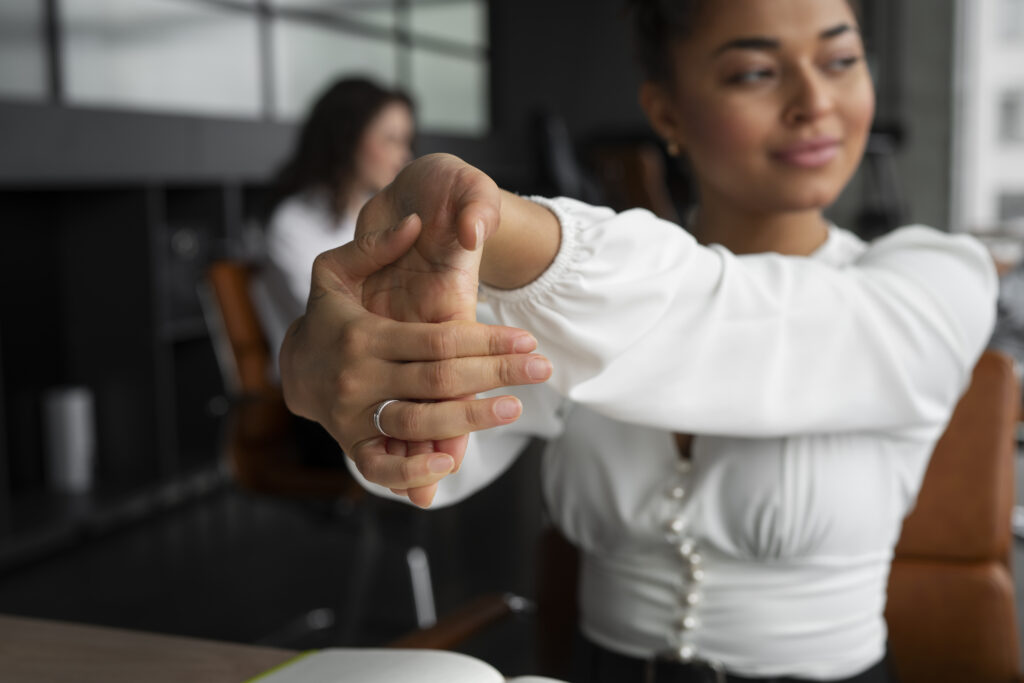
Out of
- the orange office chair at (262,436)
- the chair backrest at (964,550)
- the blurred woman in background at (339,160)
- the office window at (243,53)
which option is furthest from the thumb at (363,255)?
the office window at (243,53)

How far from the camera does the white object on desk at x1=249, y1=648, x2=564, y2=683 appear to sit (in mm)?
638

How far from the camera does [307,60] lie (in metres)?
5.18

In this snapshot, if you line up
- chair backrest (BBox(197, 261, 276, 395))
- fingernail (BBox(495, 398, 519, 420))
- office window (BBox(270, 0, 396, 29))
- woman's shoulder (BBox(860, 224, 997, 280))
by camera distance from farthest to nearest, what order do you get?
office window (BBox(270, 0, 396, 29)) → chair backrest (BBox(197, 261, 276, 395)) → woman's shoulder (BBox(860, 224, 997, 280)) → fingernail (BBox(495, 398, 519, 420))

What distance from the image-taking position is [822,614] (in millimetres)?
867

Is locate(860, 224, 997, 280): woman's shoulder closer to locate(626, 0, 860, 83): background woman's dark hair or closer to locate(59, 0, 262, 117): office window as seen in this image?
locate(626, 0, 860, 83): background woman's dark hair

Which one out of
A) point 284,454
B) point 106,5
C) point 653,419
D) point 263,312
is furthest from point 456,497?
point 106,5

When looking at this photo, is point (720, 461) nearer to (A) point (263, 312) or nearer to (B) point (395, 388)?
(B) point (395, 388)

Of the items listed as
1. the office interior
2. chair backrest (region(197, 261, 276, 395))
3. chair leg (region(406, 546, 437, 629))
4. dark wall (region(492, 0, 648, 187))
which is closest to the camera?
chair backrest (region(197, 261, 276, 395))

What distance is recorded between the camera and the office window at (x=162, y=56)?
358 centimetres

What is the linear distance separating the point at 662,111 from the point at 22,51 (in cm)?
293

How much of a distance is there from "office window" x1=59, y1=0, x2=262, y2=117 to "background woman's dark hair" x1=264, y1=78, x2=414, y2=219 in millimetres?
966

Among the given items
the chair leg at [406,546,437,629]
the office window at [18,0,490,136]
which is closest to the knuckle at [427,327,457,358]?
the chair leg at [406,546,437,629]

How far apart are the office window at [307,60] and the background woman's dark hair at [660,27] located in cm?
401

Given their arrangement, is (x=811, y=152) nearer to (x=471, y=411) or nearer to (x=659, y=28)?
(x=659, y=28)
